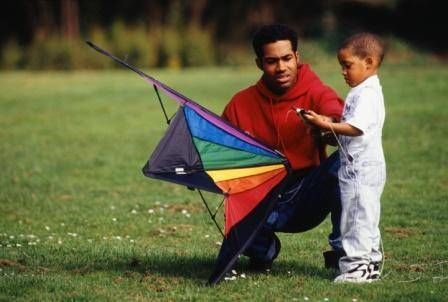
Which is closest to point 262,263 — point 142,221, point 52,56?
point 142,221

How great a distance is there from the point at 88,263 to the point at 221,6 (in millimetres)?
30394

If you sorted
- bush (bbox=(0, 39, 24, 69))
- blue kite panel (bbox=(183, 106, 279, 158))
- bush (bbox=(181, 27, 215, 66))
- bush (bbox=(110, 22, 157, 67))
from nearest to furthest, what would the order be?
blue kite panel (bbox=(183, 106, 279, 158)) → bush (bbox=(110, 22, 157, 67)) → bush (bbox=(0, 39, 24, 69)) → bush (bbox=(181, 27, 215, 66))

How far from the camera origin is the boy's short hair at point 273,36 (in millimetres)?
6871

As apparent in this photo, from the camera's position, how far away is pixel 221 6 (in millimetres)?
37469

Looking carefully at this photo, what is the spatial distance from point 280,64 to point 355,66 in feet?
1.88

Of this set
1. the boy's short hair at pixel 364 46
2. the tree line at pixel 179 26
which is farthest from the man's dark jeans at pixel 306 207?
the tree line at pixel 179 26

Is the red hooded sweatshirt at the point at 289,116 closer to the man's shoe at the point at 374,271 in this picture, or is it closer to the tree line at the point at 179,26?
the man's shoe at the point at 374,271

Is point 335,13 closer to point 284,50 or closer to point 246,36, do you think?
point 246,36

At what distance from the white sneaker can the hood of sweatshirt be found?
127 centimetres

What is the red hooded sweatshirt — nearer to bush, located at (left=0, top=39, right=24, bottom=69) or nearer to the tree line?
the tree line

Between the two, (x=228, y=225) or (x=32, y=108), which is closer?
(x=228, y=225)

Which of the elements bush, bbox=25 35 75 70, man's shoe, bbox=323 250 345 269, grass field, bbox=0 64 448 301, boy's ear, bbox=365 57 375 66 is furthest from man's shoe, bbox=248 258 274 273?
bush, bbox=25 35 75 70

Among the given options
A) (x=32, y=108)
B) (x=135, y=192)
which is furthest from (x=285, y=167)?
(x=32, y=108)

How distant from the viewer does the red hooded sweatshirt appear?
6961mm
